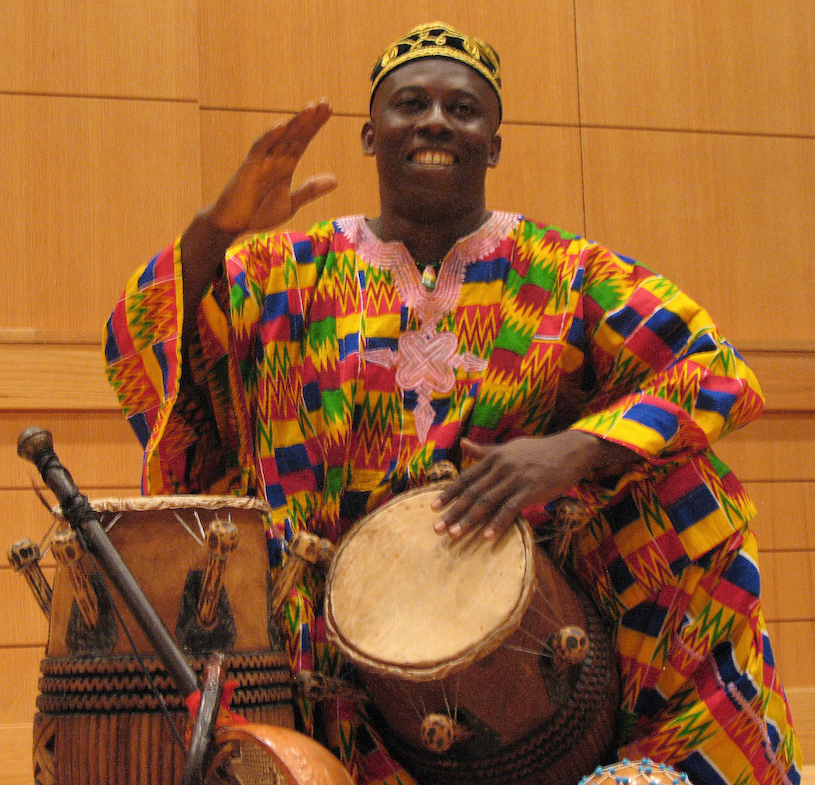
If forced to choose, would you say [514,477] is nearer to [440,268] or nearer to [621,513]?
[621,513]

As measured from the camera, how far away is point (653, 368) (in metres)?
2.00

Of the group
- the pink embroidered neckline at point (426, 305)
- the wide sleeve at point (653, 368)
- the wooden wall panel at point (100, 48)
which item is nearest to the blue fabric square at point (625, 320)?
the wide sleeve at point (653, 368)

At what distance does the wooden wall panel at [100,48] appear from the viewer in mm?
3230

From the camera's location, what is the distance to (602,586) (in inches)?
76.9

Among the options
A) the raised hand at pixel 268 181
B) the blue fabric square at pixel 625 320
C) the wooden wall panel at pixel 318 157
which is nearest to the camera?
the raised hand at pixel 268 181

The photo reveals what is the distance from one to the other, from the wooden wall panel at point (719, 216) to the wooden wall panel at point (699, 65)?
84mm

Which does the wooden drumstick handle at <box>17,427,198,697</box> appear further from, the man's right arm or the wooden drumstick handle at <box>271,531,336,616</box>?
the man's right arm

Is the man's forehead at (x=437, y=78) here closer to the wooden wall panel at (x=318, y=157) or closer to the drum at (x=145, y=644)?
the drum at (x=145, y=644)

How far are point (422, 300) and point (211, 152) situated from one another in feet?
5.65

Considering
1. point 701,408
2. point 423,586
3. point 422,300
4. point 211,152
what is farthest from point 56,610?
point 211,152

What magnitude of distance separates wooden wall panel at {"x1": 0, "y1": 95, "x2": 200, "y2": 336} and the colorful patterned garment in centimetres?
127

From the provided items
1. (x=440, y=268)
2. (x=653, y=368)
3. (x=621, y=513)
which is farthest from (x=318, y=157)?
(x=621, y=513)

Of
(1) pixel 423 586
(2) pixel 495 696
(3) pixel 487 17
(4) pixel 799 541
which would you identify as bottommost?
(4) pixel 799 541

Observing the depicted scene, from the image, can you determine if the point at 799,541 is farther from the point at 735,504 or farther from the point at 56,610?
the point at 56,610
